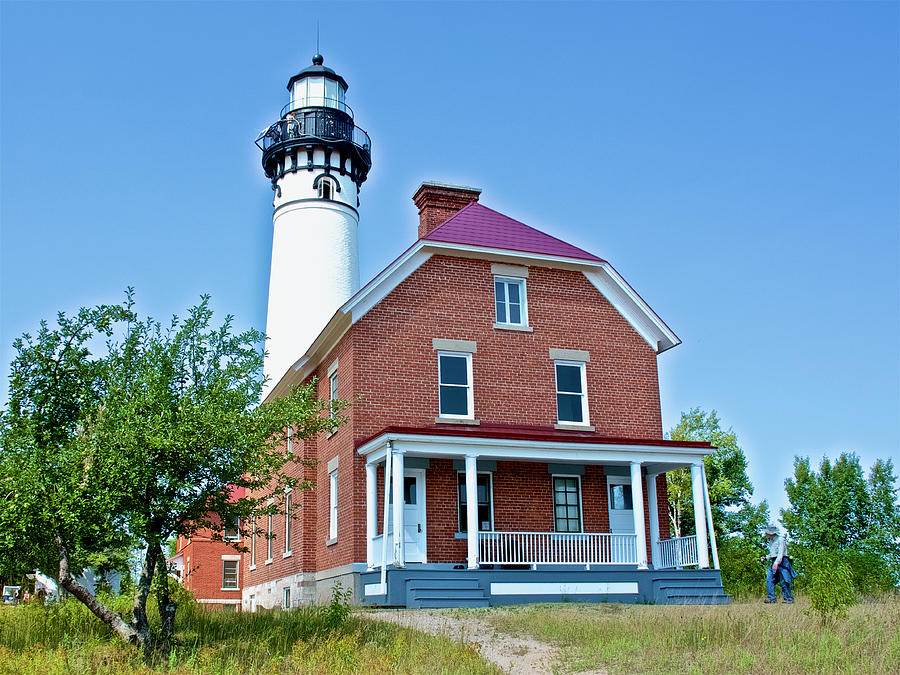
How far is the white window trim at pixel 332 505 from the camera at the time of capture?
22.9 metres

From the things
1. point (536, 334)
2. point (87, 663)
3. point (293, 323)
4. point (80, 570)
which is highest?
point (293, 323)

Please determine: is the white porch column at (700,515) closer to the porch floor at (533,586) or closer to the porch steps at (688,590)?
the porch floor at (533,586)

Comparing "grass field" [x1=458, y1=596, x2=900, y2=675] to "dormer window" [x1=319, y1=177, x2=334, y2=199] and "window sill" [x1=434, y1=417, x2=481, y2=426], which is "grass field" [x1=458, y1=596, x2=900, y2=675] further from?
"dormer window" [x1=319, y1=177, x2=334, y2=199]

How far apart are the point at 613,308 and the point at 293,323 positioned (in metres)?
11.6

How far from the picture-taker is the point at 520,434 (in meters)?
20.3

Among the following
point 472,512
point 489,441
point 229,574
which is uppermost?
point 489,441

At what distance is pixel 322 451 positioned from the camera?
2464 centimetres

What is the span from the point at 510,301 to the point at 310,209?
11.6m

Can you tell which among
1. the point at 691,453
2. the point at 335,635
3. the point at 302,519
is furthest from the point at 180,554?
the point at 335,635

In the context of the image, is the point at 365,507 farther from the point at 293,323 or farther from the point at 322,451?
the point at 293,323

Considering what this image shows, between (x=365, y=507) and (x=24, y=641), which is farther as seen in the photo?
(x=365, y=507)

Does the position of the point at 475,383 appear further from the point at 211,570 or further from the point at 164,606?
the point at 211,570

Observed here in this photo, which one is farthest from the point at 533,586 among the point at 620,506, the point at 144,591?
the point at 144,591

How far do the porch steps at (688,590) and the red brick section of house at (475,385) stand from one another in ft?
8.25
